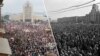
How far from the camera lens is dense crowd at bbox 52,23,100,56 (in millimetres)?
1462

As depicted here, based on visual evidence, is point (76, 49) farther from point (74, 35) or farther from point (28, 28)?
point (28, 28)

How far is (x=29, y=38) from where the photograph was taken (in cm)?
179

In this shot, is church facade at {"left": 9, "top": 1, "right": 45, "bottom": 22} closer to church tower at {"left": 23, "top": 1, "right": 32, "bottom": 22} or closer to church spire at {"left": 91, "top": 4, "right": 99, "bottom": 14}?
church tower at {"left": 23, "top": 1, "right": 32, "bottom": 22}

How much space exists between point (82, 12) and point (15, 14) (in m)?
0.49

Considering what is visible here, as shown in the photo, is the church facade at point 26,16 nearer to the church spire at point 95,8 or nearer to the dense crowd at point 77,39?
the dense crowd at point 77,39

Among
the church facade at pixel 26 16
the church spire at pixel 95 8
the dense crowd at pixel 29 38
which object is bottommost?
the dense crowd at pixel 29 38

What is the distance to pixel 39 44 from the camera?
1728 millimetres

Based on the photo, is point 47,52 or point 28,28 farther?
point 28,28

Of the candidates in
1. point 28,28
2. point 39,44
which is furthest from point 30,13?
point 39,44

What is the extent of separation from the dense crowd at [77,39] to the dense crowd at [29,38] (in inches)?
3.4

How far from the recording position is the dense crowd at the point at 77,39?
4.80 ft

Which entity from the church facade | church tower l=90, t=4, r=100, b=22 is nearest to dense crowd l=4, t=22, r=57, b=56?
the church facade

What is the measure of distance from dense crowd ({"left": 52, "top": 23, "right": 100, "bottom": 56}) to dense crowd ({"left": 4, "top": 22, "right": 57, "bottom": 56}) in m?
0.09

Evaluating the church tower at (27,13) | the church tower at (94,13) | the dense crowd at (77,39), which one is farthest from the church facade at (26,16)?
the church tower at (94,13)
